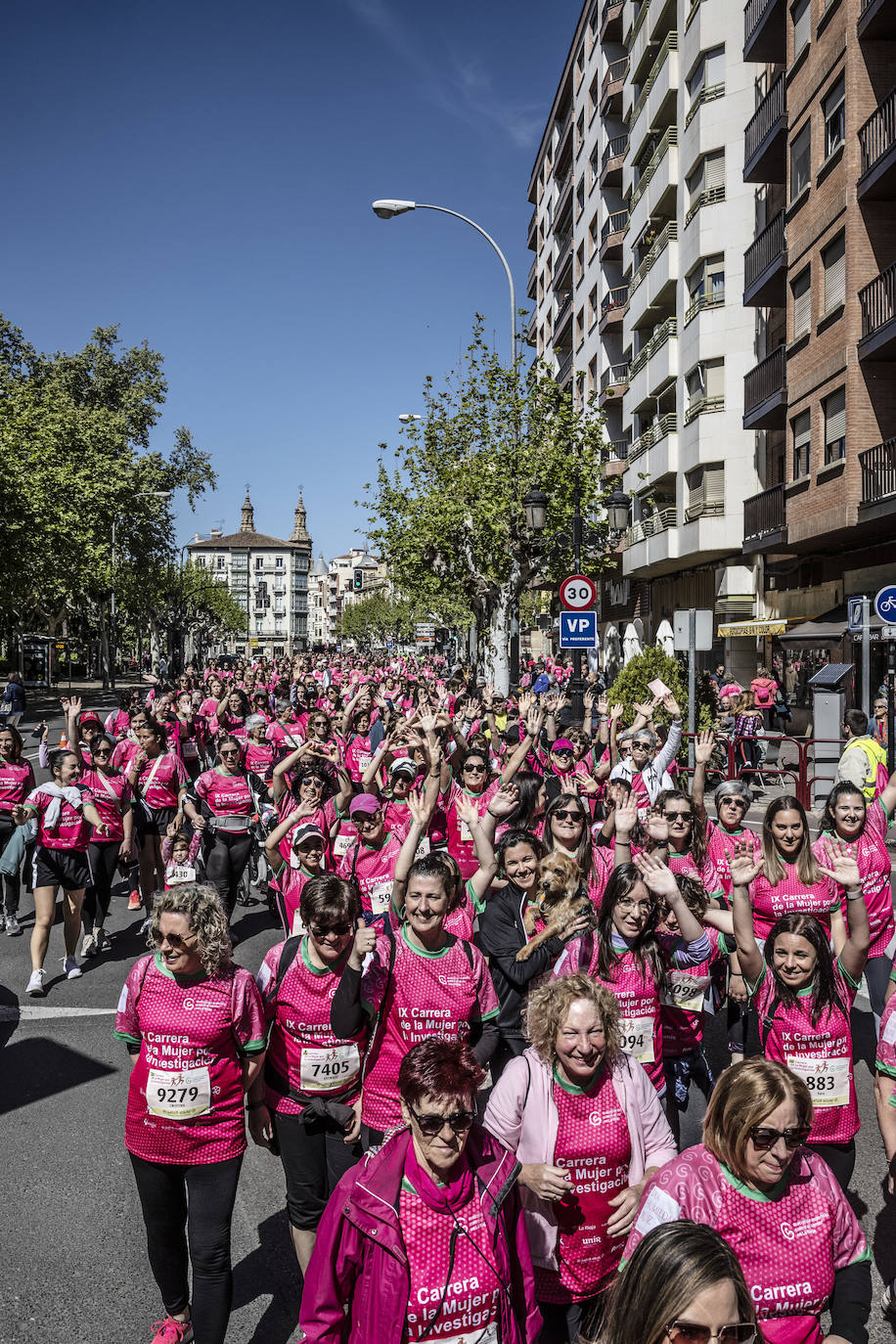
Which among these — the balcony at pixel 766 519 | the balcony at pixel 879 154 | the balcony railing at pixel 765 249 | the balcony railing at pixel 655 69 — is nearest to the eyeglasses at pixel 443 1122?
the balcony at pixel 879 154

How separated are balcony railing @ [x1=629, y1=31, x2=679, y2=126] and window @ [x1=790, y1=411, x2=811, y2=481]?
16.0m

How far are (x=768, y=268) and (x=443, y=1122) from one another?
25.5 m

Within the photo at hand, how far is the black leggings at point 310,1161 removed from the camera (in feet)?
13.3

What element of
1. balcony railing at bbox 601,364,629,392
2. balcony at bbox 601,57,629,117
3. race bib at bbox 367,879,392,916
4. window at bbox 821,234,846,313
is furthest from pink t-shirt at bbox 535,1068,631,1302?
balcony at bbox 601,57,629,117

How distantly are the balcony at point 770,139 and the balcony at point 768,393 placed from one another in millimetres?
4120

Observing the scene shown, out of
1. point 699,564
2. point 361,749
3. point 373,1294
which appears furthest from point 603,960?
point 699,564

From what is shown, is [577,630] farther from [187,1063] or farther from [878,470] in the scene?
[187,1063]

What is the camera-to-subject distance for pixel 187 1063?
3799mm

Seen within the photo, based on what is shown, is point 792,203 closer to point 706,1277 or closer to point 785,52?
point 785,52

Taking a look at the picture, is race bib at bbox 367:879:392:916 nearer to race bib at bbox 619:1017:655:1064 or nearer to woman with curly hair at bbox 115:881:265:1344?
race bib at bbox 619:1017:655:1064

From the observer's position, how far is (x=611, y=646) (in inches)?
1857

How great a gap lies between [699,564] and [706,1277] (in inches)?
1307

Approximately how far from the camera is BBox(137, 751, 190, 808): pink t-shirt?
10.1 m

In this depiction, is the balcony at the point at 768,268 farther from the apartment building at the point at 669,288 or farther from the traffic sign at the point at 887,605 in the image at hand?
the traffic sign at the point at 887,605
